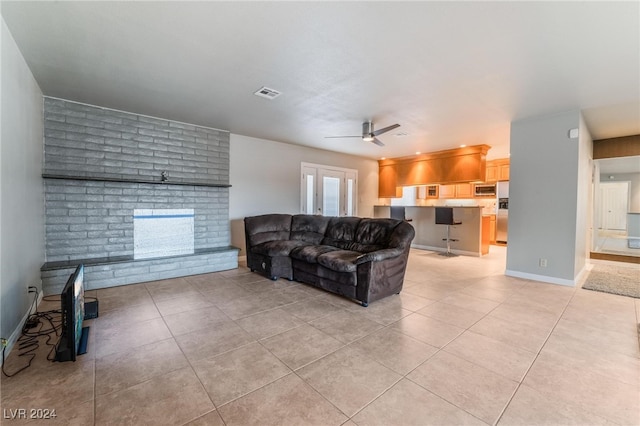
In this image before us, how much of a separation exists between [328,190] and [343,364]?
5446 millimetres

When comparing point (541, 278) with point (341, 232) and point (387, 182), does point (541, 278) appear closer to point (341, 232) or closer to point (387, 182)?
point (341, 232)

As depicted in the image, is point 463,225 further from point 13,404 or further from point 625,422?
point 13,404

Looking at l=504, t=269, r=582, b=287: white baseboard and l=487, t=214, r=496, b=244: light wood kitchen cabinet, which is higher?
Answer: l=487, t=214, r=496, b=244: light wood kitchen cabinet

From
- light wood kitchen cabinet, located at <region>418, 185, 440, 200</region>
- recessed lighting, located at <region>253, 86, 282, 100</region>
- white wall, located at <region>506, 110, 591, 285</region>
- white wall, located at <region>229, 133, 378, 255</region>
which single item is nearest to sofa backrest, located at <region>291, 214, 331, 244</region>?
white wall, located at <region>229, 133, 378, 255</region>

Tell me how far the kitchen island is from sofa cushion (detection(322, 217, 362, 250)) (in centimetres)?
341

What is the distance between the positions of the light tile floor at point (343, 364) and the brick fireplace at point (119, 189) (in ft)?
2.59

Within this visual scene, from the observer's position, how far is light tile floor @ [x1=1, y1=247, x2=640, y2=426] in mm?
1549

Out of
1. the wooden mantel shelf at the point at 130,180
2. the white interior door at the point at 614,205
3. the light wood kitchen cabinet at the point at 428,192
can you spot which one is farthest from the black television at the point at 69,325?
the white interior door at the point at 614,205

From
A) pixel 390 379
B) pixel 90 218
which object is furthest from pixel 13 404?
pixel 90 218

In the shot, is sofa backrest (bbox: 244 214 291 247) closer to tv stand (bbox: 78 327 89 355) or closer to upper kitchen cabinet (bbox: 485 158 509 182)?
tv stand (bbox: 78 327 89 355)

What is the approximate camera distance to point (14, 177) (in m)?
2.41

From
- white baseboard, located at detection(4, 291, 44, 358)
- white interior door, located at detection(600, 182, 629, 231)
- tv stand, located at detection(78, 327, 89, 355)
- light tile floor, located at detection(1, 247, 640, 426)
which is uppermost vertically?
white interior door, located at detection(600, 182, 629, 231)

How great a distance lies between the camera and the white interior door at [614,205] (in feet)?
18.8

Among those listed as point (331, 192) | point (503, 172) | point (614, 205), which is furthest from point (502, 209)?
point (331, 192)
